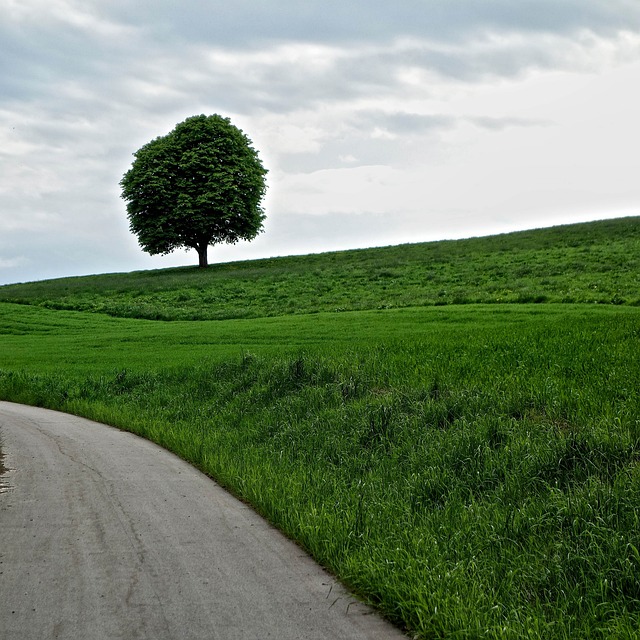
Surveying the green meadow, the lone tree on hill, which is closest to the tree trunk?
the lone tree on hill

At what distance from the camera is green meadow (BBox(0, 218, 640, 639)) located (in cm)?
515

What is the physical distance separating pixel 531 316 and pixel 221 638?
19367 mm

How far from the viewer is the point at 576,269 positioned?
3572 centimetres

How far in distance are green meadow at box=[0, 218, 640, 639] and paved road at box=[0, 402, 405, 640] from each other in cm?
38

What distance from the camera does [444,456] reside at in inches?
321

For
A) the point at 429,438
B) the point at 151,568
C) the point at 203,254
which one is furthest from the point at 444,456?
the point at 203,254

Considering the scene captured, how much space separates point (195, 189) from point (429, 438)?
52925mm

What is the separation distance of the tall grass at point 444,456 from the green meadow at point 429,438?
0.02 meters

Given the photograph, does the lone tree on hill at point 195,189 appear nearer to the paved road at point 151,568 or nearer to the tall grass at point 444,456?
the tall grass at point 444,456

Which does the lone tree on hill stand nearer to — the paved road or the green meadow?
the green meadow

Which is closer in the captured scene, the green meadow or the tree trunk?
the green meadow

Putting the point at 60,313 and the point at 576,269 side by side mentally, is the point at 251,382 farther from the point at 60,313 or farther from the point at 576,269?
the point at 60,313

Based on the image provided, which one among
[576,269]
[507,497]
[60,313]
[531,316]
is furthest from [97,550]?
[60,313]

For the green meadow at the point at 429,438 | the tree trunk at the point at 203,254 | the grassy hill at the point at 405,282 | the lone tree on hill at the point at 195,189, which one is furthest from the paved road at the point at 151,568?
the tree trunk at the point at 203,254
